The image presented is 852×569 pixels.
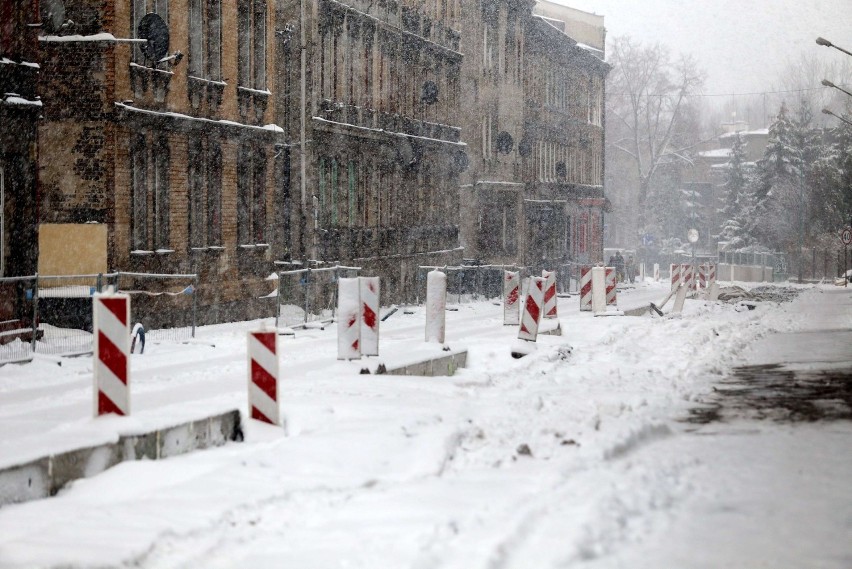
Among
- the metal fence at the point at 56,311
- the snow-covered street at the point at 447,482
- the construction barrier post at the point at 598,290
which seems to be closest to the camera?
the snow-covered street at the point at 447,482

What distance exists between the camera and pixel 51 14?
80.0 ft

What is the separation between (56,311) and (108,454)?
12.1 metres

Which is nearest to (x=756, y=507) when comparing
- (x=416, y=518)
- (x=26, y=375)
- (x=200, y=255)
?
(x=416, y=518)

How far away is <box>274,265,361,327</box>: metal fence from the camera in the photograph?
26016 mm

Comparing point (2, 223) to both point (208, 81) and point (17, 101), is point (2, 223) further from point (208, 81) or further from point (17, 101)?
point (208, 81)

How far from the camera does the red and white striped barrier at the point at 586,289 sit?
32.6 metres

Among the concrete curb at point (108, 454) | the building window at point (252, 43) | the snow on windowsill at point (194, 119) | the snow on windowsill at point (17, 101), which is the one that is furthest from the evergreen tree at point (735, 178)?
the concrete curb at point (108, 454)

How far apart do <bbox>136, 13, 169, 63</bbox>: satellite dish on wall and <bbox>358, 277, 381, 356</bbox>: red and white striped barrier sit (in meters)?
10.6

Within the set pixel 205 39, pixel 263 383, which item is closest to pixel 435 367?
pixel 263 383

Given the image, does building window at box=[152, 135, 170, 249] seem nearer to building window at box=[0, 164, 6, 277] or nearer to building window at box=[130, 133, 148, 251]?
building window at box=[130, 133, 148, 251]

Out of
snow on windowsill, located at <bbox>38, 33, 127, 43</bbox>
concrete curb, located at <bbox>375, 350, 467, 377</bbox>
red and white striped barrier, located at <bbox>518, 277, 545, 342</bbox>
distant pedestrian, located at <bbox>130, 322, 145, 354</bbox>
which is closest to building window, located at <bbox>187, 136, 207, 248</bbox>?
snow on windowsill, located at <bbox>38, 33, 127, 43</bbox>

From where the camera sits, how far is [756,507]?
792 cm

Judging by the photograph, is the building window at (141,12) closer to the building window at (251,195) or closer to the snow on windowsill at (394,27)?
the building window at (251,195)

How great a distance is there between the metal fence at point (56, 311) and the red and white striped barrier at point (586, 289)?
11409 mm
